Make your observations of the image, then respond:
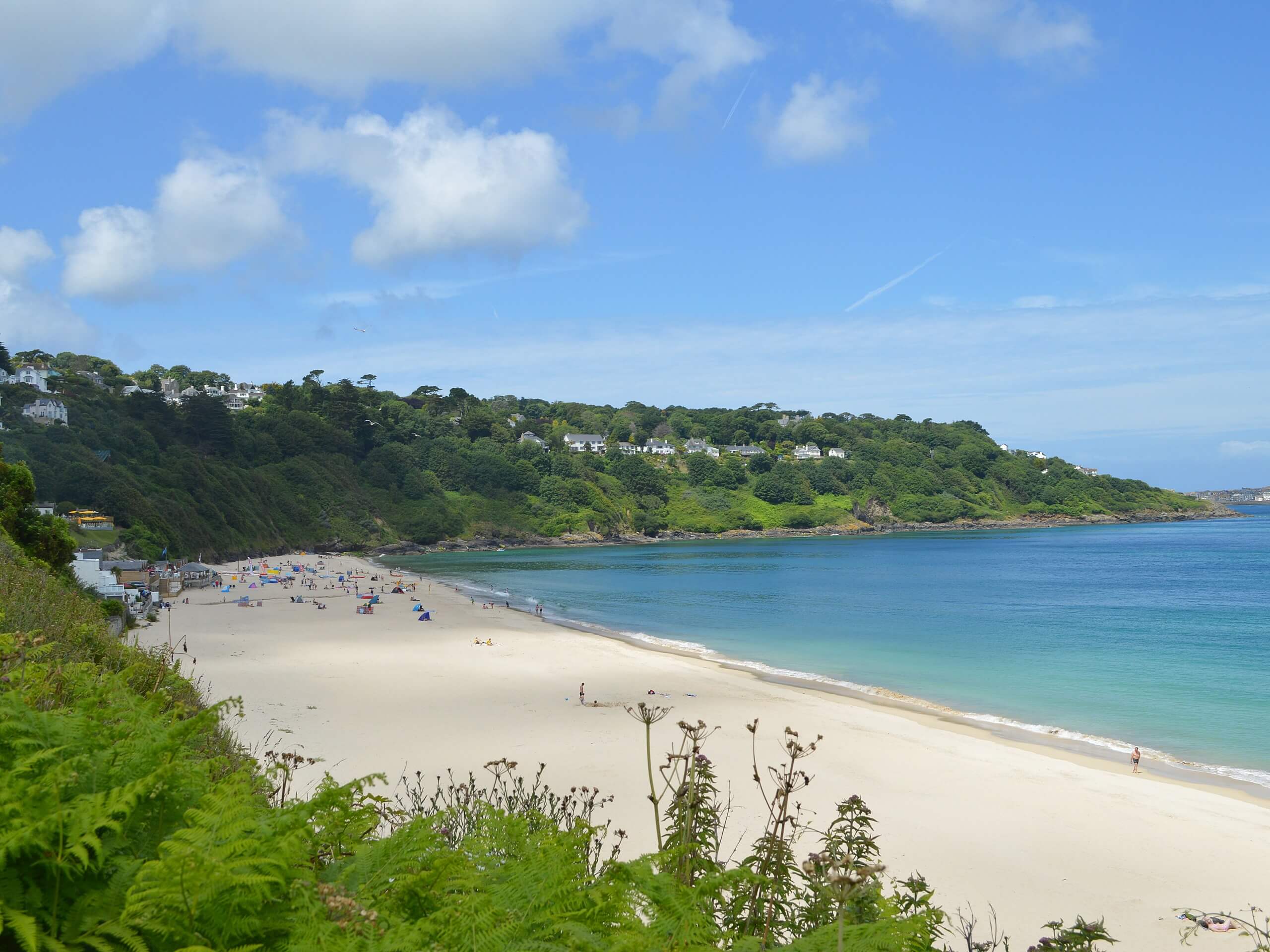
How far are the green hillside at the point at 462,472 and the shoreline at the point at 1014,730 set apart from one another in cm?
4073

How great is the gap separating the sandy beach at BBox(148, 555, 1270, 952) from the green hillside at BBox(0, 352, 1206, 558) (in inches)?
1408

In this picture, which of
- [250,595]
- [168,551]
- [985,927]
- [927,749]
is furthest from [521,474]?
[985,927]

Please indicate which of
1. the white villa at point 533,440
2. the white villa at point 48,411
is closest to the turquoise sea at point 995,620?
the white villa at point 48,411

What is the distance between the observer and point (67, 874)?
6.75 ft

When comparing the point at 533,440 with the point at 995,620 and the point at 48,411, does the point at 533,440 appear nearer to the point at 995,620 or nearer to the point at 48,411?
the point at 48,411

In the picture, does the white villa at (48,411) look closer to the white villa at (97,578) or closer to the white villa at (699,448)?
the white villa at (97,578)

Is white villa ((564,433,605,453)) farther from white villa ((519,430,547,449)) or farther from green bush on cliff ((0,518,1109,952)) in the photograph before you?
green bush on cliff ((0,518,1109,952))

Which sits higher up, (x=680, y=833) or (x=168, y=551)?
(x=680, y=833)

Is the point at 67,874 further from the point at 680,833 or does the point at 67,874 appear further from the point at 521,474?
the point at 521,474

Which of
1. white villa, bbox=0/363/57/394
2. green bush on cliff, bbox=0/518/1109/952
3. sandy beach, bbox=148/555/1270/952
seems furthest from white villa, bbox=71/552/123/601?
white villa, bbox=0/363/57/394

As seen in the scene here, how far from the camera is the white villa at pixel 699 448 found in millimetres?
149625

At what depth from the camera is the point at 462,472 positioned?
114 metres

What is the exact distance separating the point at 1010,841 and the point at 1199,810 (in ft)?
13.3

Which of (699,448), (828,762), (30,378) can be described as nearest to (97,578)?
(828,762)
